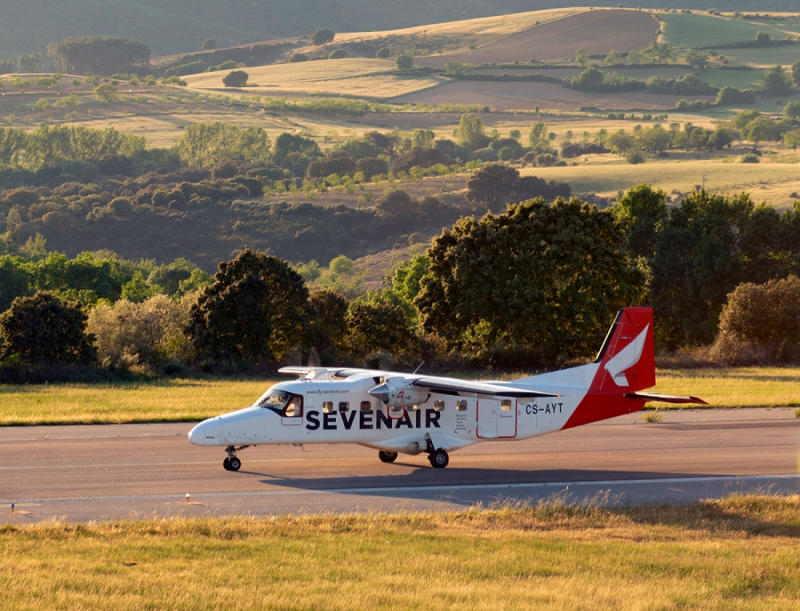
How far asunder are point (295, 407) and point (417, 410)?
343 centimetres

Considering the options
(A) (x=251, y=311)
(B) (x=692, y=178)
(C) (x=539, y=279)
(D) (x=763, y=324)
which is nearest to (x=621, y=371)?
(C) (x=539, y=279)

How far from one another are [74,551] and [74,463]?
1062 cm

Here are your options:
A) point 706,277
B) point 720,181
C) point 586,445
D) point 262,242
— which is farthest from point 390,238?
point 586,445

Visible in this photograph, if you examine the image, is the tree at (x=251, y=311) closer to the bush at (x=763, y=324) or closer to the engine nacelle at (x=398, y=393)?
the bush at (x=763, y=324)

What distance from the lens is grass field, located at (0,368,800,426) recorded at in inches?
1474

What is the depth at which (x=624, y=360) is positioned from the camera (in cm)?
2911

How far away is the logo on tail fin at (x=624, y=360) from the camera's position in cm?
2886

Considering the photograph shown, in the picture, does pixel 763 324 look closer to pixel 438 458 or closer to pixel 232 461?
pixel 438 458

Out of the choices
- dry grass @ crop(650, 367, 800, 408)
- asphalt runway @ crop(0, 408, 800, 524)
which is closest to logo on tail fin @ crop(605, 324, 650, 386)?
asphalt runway @ crop(0, 408, 800, 524)

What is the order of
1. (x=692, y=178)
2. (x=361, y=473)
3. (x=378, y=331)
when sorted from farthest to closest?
(x=692, y=178) < (x=378, y=331) < (x=361, y=473)

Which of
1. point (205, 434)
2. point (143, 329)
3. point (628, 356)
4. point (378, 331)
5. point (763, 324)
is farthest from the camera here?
point (143, 329)

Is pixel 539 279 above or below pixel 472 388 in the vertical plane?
above

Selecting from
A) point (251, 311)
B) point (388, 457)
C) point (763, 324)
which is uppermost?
point (251, 311)

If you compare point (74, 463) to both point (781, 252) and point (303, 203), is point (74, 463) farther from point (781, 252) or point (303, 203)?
point (303, 203)
